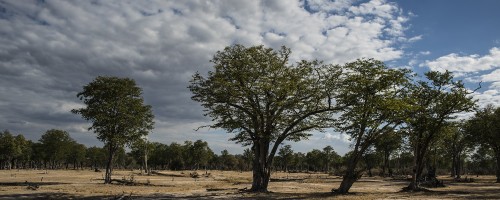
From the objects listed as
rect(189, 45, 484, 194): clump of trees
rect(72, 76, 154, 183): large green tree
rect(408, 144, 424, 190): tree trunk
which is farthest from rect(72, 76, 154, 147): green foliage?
rect(408, 144, 424, 190): tree trunk

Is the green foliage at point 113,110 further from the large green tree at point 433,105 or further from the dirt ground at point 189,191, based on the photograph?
the large green tree at point 433,105

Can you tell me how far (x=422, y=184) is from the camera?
5522 cm

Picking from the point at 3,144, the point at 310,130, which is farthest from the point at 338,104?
the point at 3,144

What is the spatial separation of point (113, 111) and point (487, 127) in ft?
206

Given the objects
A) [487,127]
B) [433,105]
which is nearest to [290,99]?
[433,105]

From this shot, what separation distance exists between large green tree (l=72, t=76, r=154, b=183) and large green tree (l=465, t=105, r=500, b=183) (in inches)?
2144

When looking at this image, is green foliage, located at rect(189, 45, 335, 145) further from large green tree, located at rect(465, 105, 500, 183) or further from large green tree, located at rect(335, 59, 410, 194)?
large green tree, located at rect(465, 105, 500, 183)

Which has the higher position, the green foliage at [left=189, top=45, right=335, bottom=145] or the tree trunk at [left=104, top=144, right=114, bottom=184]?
the green foliage at [left=189, top=45, right=335, bottom=145]

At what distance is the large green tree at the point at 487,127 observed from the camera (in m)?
67.4

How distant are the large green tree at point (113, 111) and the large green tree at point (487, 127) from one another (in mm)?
54448

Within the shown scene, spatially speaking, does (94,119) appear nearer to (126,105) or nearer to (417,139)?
(126,105)

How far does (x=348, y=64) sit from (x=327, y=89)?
3.15 metres

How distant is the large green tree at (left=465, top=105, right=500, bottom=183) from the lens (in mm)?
67438

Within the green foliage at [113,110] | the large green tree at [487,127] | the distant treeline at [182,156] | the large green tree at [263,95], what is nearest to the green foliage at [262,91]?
the large green tree at [263,95]
